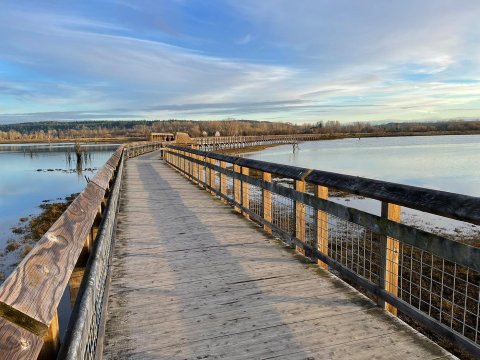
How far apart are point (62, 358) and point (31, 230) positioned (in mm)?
18481

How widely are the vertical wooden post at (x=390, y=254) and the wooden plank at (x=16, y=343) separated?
2.88 metres

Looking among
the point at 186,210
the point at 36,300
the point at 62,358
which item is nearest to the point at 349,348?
the point at 62,358

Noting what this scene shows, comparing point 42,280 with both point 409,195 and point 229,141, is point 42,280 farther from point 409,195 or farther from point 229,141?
point 229,141

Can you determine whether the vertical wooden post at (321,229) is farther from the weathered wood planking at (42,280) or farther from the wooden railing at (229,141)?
the wooden railing at (229,141)

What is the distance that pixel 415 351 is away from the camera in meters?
2.89

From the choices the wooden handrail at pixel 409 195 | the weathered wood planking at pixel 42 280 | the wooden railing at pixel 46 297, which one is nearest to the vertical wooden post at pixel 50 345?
the wooden railing at pixel 46 297

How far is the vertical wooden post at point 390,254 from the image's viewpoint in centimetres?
336

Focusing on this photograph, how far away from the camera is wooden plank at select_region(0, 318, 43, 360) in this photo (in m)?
1.11

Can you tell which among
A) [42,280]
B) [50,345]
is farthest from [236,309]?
[42,280]

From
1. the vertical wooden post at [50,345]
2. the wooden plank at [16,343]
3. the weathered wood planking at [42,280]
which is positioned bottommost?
the vertical wooden post at [50,345]

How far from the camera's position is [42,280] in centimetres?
147

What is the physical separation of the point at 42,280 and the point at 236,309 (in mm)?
2437

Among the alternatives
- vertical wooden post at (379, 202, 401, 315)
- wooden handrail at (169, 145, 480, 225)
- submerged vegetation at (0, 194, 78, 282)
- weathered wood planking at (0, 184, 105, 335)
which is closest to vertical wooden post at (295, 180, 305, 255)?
wooden handrail at (169, 145, 480, 225)

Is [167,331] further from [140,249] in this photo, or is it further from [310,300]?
[140,249]
